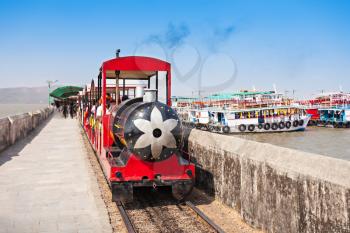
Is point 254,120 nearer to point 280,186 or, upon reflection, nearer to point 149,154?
point 149,154

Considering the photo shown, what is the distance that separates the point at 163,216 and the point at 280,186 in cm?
244

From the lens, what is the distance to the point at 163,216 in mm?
6766

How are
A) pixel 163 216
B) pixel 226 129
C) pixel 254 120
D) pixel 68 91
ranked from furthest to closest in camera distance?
pixel 254 120, pixel 226 129, pixel 68 91, pixel 163 216

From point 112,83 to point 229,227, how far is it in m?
6.33

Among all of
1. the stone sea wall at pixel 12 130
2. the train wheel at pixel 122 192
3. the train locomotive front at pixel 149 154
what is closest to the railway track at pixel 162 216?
the train wheel at pixel 122 192

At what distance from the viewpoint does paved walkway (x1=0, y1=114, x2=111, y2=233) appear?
20.2 feet

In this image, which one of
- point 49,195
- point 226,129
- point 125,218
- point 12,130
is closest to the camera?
point 125,218

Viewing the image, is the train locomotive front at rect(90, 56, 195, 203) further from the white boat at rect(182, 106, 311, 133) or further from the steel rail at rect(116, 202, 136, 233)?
the white boat at rect(182, 106, 311, 133)

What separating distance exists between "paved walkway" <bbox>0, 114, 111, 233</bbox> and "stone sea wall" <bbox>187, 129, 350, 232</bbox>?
2434mm

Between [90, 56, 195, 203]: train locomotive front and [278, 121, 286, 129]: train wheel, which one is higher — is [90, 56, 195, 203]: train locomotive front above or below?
above

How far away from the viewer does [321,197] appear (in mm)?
4445

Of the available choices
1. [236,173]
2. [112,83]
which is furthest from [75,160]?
[236,173]

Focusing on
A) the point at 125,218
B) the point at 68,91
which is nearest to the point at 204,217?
the point at 125,218

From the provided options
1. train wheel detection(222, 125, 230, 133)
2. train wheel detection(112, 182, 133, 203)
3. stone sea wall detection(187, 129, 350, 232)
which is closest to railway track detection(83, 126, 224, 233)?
train wheel detection(112, 182, 133, 203)
